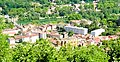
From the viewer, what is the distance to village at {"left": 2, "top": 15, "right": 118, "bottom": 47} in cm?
1717

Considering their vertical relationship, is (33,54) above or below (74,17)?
above

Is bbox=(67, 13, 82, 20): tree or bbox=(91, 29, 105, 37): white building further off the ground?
bbox=(91, 29, 105, 37): white building

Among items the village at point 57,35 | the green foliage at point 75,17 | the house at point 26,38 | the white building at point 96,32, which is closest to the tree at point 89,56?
the village at point 57,35

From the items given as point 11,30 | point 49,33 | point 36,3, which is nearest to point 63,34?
point 49,33

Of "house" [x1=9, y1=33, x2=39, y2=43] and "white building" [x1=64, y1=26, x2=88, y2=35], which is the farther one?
"white building" [x1=64, y1=26, x2=88, y2=35]

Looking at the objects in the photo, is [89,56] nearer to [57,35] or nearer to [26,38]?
[26,38]

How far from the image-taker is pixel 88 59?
28.9 ft

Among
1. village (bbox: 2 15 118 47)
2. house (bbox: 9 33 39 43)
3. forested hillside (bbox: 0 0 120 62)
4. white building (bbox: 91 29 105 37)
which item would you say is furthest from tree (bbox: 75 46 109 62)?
white building (bbox: 91 29 105 37)

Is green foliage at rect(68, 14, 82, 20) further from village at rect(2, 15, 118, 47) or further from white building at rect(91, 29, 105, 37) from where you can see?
white building at rect(91, 29, 105, 37)

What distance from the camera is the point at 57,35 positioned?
1919 centimetres

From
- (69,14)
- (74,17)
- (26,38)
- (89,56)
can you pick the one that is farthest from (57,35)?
(89,56)

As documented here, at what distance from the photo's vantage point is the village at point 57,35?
17172 millimetres

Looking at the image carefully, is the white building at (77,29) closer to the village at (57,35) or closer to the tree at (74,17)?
the village at (57,35)

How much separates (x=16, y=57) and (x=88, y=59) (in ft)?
6.23
